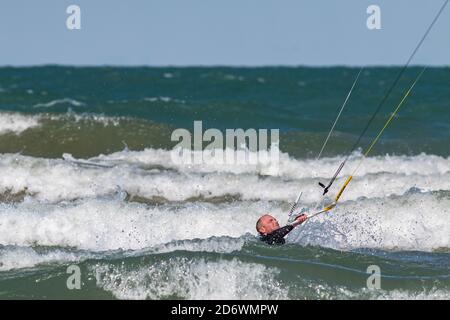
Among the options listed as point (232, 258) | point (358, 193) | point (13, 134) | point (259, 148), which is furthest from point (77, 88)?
point (232, 258)

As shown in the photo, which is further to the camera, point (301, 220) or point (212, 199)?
point (212, 199)

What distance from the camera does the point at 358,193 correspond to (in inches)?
615

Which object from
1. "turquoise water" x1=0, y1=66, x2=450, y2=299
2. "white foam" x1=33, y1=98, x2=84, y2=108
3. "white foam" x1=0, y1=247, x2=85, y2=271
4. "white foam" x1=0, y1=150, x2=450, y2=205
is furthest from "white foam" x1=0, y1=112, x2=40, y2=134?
"white foam" x1=0, y1=247, x2=85, y2=271

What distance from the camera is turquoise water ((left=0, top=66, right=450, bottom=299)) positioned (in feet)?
31.6

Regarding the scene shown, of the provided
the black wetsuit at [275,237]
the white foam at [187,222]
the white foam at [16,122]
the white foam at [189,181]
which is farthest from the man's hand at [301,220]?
the white foam at [16,122]

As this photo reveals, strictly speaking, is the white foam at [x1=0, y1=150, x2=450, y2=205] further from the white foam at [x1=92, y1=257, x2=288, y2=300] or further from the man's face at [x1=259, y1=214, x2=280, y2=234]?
the white foam at [x1=92, y1=257, x2=288, y2=300]

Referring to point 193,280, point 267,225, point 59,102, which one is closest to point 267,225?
point 267,225

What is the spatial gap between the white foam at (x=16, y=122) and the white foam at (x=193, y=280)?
458 inches

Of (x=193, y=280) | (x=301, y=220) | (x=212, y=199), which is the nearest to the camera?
(x=193, y=280)

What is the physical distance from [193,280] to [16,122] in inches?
495

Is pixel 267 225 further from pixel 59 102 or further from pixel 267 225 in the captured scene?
pixel 59 102

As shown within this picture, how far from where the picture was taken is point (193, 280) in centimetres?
949

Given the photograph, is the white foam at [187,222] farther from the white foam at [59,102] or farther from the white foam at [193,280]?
the white foam at [59,102]
